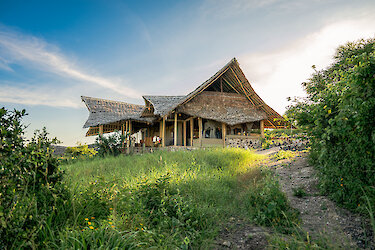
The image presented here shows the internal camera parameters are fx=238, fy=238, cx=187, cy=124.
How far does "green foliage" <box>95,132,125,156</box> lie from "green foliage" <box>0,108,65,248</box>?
11.5m

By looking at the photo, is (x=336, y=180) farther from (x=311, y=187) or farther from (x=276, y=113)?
(x=276, y=113)

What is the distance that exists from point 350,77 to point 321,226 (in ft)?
8.09

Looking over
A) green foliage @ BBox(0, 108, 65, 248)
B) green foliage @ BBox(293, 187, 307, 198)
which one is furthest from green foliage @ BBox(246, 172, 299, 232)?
green foliage @ BBox(0, 108, 65, 248)

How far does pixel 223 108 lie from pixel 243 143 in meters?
2.90

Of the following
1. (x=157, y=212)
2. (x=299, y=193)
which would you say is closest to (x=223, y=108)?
(x=299, y=193)

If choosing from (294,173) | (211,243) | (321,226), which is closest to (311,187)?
(294,173)

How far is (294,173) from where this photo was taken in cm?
674

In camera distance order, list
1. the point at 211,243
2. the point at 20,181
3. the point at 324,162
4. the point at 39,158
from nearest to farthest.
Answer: the point at 20,181
the point at 39,158
the point at 211,243
the point at 324,162

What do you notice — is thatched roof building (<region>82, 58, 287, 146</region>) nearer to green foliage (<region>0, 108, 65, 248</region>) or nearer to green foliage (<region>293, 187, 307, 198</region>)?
green foliage (<region>293, 187, 307, 198</region>)

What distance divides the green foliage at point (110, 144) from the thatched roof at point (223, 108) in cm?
432

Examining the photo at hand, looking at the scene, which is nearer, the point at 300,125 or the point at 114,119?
the point at 300,125

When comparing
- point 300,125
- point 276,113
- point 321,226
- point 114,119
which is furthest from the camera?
point 114,119

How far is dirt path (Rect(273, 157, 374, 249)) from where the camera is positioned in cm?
352

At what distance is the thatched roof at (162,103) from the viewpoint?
47.1 ft
